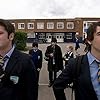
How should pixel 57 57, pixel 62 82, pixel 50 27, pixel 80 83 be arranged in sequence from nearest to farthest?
pixel 80 83 → pixel 62 82 → pixel 57 57 → pixel 50 27

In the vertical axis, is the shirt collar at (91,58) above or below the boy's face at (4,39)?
below

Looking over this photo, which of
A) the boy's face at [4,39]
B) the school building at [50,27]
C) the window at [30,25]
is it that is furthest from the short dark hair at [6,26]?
the window at [30,25]

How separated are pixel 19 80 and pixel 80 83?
695mm

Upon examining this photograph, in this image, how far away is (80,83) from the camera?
380 cm

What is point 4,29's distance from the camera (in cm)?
406

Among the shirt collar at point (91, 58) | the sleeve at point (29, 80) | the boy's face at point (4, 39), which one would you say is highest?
the boy's face at point (4, 39)

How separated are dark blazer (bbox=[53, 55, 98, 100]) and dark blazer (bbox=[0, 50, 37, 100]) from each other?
35 centimetres

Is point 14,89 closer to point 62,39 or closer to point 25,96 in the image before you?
point 25,96

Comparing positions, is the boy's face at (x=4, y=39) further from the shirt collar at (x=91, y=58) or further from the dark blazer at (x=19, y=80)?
the shirt collar at (x=91, y=58)

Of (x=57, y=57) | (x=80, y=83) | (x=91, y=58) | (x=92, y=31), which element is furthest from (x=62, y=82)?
(x=57, y=57)

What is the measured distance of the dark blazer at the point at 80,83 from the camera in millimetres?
3750

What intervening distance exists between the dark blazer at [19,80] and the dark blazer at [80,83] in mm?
348

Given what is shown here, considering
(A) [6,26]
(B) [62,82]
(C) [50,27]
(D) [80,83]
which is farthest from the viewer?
(C) [50,27]

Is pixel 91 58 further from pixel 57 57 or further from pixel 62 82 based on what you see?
pixel 57 57
